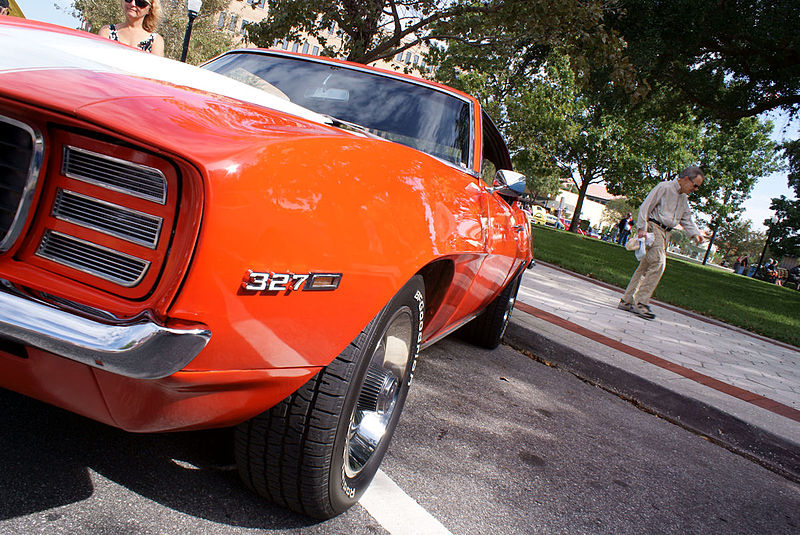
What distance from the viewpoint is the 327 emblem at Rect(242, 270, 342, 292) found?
123cm

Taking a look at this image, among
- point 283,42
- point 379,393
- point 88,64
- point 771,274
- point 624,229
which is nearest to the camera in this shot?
point 88,64

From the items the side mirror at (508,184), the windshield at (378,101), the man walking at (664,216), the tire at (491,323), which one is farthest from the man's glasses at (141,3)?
the man walking at (664,216)

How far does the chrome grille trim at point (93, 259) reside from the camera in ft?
4.12

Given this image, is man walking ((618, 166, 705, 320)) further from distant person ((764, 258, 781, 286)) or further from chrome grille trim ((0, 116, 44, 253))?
distant person ((764, 258, 781, 286))

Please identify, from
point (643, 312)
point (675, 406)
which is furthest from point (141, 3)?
point (643, 312)

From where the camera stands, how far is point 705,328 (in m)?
7.52

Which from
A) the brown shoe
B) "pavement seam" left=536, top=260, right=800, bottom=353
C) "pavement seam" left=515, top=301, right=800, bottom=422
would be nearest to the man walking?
the brown shoe

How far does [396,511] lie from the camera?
1.90 meters

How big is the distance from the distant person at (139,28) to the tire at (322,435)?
3044 mm

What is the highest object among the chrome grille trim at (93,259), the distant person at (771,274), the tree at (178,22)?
the tree at (178,22)

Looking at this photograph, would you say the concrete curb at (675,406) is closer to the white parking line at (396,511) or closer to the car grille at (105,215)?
the white parking line at (396,511)

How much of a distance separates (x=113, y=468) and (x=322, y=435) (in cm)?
72

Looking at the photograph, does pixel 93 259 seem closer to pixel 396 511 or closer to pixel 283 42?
pixel 396 511

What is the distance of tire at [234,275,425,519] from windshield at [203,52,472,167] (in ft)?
3.48
